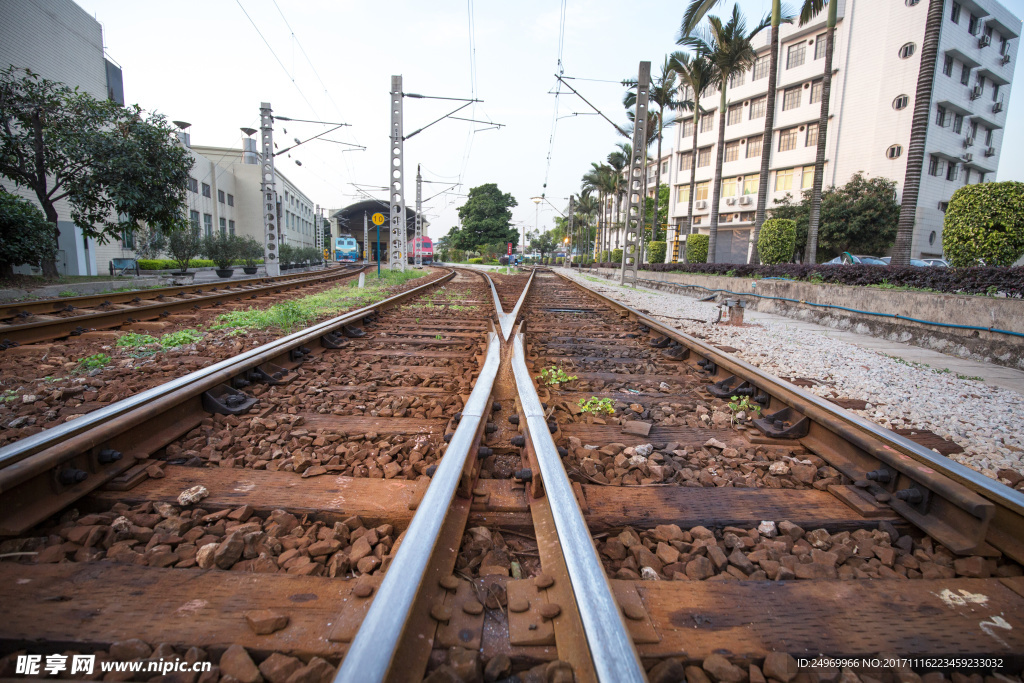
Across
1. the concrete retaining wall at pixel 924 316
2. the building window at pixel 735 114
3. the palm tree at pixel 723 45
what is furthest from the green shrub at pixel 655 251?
the concrete retaining wall at pixel 924 316

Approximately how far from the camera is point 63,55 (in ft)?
64.9

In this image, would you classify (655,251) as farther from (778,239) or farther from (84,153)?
(84,153)

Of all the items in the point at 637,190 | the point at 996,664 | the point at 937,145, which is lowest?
the point at 996,664

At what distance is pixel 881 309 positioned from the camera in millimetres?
8523

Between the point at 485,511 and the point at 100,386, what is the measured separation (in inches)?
133

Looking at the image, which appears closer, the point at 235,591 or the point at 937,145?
the point at 235,591

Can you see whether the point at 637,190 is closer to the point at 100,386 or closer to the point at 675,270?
the point at 675,270

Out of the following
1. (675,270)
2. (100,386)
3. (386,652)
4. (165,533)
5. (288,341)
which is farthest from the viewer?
(675,270)

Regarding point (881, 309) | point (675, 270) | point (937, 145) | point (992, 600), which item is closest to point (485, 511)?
point (992, 600)

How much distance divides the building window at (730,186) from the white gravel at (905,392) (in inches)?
1740

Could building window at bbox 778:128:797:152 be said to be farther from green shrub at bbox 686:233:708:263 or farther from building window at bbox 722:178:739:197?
green shrub at bbox 686:233:708:263

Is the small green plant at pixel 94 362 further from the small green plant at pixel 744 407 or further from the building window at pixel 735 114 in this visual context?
the building window at pixel 735 114

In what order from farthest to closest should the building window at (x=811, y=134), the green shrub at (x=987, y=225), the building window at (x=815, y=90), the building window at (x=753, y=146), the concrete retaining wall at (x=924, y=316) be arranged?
the building window at (x=753, y=146) → the building window at (x=811, y=134) → the building window at (x=815, y=90) → the green shrub at (x=987, y=225) → the concrete retaining wall at (x=924, y=316)

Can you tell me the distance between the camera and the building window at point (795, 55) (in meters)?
39.6
